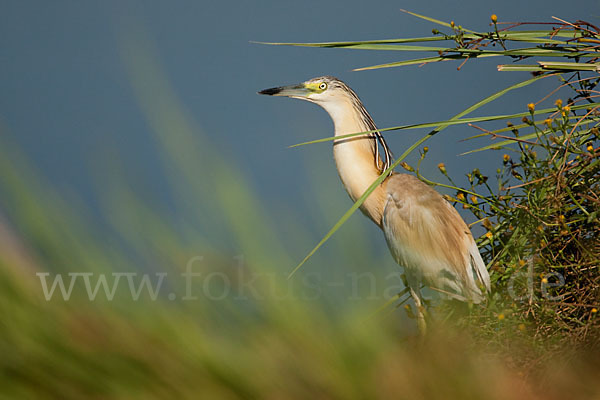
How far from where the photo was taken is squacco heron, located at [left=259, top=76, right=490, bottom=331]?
1812 mm

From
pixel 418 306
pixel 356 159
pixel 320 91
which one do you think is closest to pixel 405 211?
pixel 356 159

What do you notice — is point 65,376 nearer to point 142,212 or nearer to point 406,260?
point 142,212

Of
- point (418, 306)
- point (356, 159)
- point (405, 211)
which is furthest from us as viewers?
point (356, 159)

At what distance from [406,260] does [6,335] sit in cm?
157

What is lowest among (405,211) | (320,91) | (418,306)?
(418,306)

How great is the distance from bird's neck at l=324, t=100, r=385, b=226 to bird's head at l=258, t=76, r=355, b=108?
32mm

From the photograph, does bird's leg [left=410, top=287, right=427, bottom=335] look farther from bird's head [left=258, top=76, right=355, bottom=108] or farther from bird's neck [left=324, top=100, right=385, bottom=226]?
bird's head [left=258, top=76, right=355, bottom=108]

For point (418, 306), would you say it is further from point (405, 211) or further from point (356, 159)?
point (356, 159)

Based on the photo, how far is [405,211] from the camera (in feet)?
6.31

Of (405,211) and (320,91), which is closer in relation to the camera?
(405,211)

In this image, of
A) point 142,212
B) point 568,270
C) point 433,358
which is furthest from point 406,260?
point 142,212

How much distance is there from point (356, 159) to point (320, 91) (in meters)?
0.29

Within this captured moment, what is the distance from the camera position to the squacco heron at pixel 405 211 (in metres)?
1.81

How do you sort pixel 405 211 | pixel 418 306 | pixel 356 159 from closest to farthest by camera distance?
pixel 418 306 < pixel 405 211 < pixel 356 159
